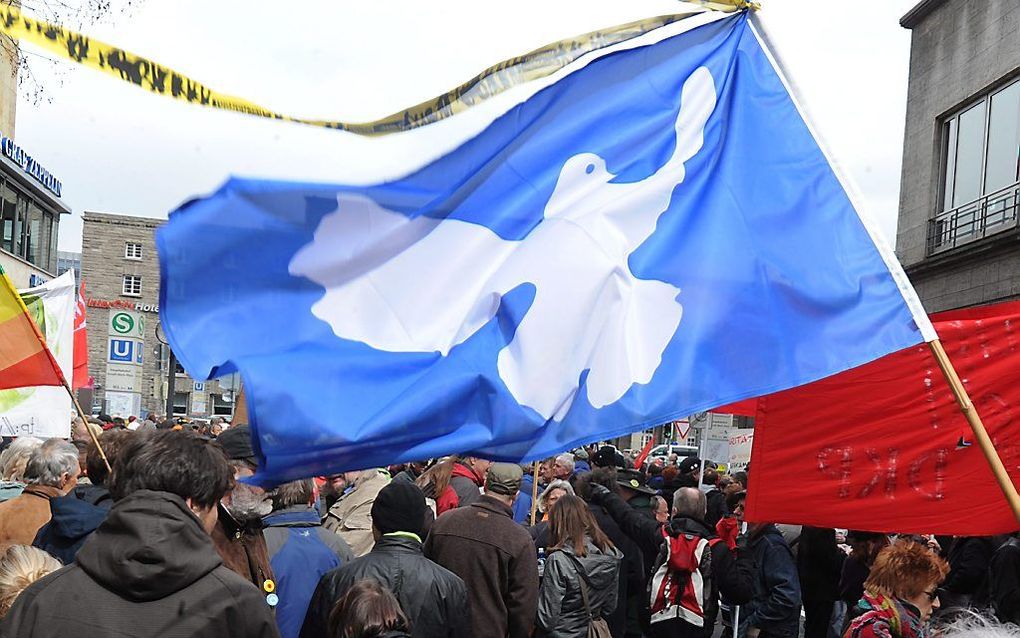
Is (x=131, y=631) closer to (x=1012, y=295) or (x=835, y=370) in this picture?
(x=835, y=370)

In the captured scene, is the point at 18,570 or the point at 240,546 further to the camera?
the point at 240,546

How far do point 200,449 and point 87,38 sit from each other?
115 cm

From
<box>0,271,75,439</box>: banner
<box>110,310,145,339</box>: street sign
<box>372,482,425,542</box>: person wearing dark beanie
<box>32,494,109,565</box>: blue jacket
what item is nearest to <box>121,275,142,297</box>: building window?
<box>110,310,145,339</box>: street sign

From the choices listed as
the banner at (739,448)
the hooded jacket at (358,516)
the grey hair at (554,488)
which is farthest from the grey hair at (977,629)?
the banner at (739,448)

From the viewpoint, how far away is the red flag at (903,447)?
4055 mm

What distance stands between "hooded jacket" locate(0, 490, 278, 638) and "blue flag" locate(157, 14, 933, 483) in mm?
337

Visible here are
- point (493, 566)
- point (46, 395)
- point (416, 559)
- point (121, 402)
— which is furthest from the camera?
point (121, 402)

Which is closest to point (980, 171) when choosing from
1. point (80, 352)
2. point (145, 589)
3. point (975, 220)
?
point (975, 220)

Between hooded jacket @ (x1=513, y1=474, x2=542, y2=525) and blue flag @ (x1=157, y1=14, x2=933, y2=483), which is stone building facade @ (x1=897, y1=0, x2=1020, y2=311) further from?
blue flag @ (x1=157, y1=14, x2=933, y2=483)

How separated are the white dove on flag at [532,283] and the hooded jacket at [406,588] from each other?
5.22 ft

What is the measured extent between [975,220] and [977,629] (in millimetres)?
16847

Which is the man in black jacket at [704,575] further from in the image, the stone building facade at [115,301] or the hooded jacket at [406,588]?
the stone building facade at [115,301]

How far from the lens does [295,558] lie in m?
4.95

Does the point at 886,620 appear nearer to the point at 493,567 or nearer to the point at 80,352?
the point at 493,567
